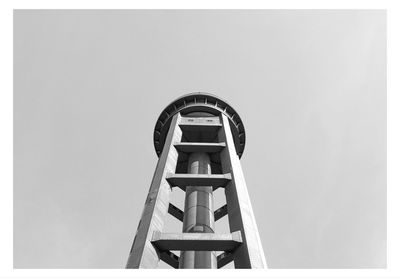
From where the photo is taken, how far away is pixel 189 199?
1579 cm

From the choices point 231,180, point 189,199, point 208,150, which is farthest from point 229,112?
point 231,180

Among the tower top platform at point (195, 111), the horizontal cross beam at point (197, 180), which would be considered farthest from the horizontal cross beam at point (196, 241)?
the tower top platform at point (195, 111)

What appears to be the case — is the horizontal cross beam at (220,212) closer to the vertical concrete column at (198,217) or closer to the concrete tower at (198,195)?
the concrete tower at (198,195)

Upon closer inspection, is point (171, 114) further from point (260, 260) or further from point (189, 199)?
point (260, 260)

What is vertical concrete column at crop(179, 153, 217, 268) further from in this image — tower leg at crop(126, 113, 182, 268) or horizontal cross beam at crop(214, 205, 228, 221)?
tower leg at crop(126, 113, 182, 268)

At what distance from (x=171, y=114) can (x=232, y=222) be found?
12328mm

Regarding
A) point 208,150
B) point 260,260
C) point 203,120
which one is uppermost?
point 203,120

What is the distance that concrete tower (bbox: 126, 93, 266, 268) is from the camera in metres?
9.13

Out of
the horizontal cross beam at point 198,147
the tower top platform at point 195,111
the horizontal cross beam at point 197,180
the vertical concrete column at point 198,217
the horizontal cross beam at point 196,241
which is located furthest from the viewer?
the tower top platform at point 195,111

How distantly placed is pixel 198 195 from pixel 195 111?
7.16m

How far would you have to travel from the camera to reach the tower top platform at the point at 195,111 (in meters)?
21.7

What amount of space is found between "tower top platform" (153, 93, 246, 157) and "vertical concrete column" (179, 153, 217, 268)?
494cm

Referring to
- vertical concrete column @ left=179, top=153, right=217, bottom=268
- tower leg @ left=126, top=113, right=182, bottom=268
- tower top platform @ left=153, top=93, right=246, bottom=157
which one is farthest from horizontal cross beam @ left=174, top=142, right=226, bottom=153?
tower top platform @ left=153, top=93, right=246, bottom=157

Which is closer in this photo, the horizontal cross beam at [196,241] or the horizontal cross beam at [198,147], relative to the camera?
the horizontal cross beam at [196,241]
